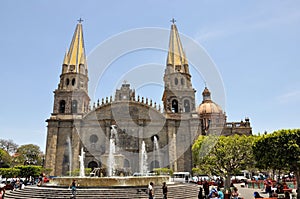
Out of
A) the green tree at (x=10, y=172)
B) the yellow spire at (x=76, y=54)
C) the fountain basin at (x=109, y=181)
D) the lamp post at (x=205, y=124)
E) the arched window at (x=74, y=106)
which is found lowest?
the green tree at (x=10, y=172)

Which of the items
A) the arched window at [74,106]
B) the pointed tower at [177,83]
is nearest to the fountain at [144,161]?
the pointed tower at [177,83]

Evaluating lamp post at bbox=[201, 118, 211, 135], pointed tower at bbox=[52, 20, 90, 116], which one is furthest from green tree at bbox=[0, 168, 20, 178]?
lamp post at bbox=[201, 118, 211, 135]

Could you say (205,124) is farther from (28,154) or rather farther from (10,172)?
(28,154)

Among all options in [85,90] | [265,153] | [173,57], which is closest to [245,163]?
[265,153]

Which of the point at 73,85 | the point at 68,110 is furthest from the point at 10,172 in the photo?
the point at 73,85

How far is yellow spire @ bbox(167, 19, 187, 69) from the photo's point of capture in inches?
1559

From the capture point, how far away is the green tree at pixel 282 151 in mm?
14477

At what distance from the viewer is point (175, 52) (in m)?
40.1

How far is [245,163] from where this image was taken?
65.5 ft

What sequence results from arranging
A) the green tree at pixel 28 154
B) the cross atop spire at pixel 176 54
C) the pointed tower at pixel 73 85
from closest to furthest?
the pointed tower at pixel 73 85 < the cross atop spire at pixel 176 54 < the green tree at pixel 28 154

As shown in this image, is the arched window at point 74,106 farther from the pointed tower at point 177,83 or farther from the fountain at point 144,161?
the pointed tower at point 177,83

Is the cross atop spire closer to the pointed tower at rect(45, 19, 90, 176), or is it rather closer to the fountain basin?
the pointed tower at rect(45, 19, 90, 176)

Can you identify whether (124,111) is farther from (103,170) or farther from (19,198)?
(19,198)

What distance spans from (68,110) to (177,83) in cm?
1622
